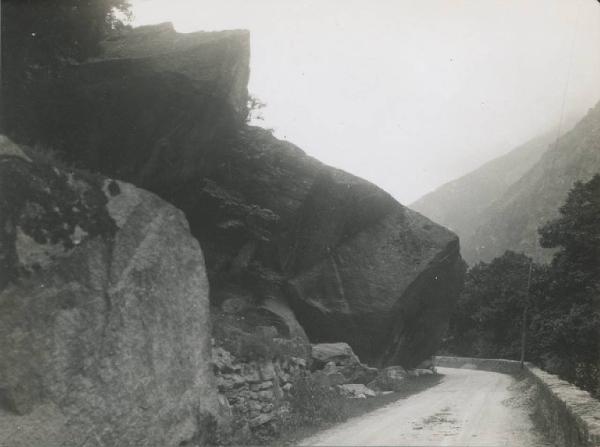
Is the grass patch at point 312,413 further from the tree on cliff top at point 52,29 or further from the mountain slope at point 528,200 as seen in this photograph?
the mountain slope at point 528,200

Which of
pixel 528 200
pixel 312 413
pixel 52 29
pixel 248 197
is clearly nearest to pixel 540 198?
pixel 528 200

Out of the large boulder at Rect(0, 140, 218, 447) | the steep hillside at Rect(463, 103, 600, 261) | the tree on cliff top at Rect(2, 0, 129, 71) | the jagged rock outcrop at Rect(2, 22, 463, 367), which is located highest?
the steep hillside at Rect(463, 103, 600, 261)

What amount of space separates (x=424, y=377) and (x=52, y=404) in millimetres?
23174

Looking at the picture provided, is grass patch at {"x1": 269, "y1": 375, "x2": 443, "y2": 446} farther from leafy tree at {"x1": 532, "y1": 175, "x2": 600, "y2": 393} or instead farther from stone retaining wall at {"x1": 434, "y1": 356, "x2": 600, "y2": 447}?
leafy tree at {"x1": 532, "y1": 175, "x2": 600, "y2": 393}

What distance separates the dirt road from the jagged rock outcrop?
14.2 ft

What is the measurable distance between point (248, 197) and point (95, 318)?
1005 centimetres

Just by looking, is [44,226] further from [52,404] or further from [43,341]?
[52,404]

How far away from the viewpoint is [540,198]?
9431 centimetres

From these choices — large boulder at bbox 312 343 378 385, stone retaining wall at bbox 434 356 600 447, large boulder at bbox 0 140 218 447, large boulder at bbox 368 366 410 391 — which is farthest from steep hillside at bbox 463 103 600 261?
large boulder at bbox 0 140 218 447

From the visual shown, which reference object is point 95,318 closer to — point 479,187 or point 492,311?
point 492,311

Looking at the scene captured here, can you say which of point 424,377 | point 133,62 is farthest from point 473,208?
point 133,62

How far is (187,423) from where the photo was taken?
793 centimetres

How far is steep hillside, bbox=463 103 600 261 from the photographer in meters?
79.6

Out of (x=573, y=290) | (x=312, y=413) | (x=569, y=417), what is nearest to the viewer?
(x=569, y=417)
